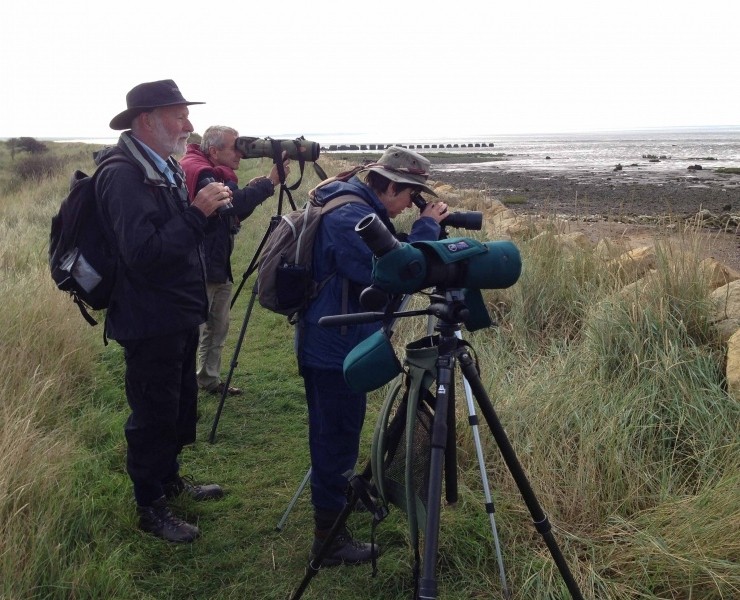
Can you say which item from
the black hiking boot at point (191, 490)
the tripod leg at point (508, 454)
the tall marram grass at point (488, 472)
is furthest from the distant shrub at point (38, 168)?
the tripod leg at point (508, 454)

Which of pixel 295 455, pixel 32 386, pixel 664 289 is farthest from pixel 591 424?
pixel 32 386

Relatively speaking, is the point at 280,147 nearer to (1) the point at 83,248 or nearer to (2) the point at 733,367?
(1) the point at 83,248

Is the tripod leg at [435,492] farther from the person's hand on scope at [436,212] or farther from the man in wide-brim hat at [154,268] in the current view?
the man in wide-brim hat at [154,268]

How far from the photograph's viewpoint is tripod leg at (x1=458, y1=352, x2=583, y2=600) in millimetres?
2037

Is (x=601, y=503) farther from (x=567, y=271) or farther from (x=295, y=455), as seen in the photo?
(x=567, y=271)

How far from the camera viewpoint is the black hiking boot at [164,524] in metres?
3.31

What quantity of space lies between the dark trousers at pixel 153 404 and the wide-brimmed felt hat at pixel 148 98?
109 centimetres

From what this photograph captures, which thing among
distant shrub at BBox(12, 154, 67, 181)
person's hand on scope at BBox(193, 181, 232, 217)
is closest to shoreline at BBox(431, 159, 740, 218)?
person's hand on scope at BBox(193, 181, 232, 217)

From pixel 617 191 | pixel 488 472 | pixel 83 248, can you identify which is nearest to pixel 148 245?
pixel 83 248

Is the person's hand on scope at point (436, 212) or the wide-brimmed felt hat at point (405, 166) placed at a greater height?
the wide-brimmed felt hat at point (405, 166)

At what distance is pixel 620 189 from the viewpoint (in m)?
23.5

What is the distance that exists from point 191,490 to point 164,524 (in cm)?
41

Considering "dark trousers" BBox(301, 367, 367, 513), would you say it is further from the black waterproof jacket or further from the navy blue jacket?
the black waterproof jacket

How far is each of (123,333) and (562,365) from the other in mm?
2821
